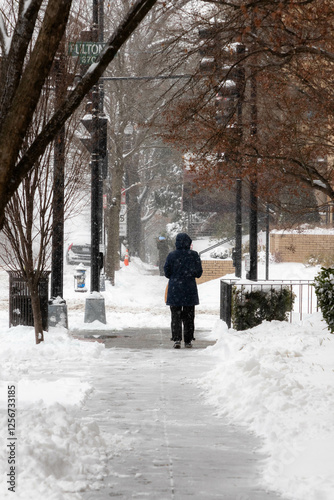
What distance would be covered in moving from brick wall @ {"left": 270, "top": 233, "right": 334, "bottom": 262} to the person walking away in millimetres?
18644

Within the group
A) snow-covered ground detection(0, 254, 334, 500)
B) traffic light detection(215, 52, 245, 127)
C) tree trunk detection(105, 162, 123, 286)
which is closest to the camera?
snow-covered ground detection(0, 254, 334, 500)

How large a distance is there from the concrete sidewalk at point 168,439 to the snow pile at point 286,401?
6.9 inches

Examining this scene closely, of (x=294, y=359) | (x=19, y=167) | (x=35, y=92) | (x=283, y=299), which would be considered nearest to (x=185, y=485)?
(x=19, y=167)

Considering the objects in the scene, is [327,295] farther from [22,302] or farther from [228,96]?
[22,302]

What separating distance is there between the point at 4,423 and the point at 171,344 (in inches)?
273

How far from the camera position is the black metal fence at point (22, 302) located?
41.3ft

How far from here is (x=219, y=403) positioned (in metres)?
7.64

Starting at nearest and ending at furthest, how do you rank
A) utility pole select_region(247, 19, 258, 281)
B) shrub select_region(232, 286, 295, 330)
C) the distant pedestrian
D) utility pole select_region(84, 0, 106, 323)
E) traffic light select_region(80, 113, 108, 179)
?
shrub select_region(232, 286, 295, 330) → utility pole select_region(247, 19, 258, 281) → traffic light select_region(80, 113, 108, 179) → utility pole select_region(84, 0, 106, 323) → the distant pedestrian

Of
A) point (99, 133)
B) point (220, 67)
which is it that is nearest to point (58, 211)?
point (220, 67)

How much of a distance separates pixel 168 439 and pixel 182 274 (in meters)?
6.09

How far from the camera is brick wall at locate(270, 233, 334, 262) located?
1200 inches

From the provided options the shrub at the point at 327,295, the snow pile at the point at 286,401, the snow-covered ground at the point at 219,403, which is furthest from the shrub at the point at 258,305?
the snow pile at the point at 286,401

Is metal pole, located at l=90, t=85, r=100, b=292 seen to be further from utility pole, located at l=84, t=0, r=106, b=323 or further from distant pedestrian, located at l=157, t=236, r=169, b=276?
distant pedestrian, located at l=157, t=236, r=169, b=276

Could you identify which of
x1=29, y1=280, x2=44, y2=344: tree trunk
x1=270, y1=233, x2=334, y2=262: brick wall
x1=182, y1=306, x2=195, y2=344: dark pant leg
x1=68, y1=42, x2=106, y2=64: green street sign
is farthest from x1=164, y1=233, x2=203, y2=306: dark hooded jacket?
x1=270, y1=233, x2=334, y2=262: brick wall
